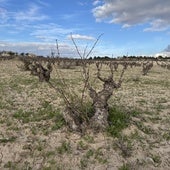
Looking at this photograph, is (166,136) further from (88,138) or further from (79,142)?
(79,142)

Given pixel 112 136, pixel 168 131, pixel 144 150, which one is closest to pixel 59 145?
pixel 112 136

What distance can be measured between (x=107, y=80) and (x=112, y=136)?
69.5 inches

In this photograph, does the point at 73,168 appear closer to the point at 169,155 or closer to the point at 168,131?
the point at 169,155

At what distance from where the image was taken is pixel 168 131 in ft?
27.9

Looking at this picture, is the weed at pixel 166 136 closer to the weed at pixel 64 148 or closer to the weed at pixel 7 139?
the weed at pixel 64 148

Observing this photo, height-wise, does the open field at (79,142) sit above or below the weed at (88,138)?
below

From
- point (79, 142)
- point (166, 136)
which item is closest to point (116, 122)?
point (166, 136)

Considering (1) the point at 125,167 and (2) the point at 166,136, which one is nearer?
(1) the point at 125,167

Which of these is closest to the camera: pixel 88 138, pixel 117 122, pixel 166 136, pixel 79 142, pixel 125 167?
pixel 125 167

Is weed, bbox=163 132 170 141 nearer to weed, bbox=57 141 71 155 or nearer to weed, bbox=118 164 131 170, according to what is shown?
weed, bbox=118 164 131 170

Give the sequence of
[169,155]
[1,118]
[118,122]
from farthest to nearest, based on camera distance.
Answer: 1. [1,118]
2. [118,122]
3. [169,155]

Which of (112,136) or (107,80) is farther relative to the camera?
(107,80)

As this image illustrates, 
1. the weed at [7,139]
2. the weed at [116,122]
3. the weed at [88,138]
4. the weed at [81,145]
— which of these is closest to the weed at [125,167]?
the weed at [81,145]

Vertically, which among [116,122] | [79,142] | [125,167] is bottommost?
[125,167]
